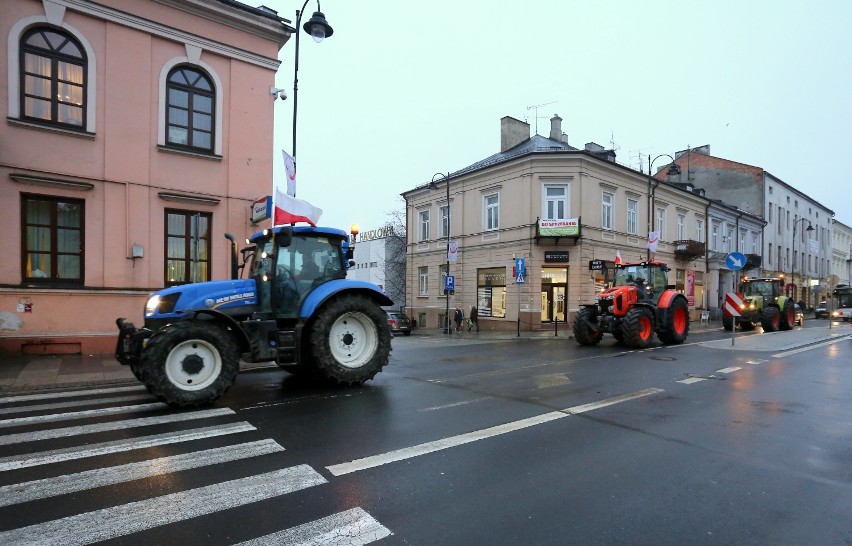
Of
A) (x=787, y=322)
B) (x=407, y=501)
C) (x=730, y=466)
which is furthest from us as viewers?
(x=787, y=322)

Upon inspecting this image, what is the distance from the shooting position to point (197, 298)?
682cm

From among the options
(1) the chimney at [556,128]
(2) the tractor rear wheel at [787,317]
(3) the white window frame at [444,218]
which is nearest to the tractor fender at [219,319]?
(3) the white window frame at [444,218]

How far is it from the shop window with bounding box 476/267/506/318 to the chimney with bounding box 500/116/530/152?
8.66 meters

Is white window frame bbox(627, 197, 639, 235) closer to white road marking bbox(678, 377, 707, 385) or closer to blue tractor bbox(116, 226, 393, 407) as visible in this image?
white road marking bbox(678, 377, 707, 385)

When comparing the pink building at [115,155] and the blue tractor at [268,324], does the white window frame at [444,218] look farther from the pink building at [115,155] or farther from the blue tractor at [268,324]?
the blue tractor at [268,324]

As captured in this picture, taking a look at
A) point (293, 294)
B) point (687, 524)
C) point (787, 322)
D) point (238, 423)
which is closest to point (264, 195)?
point (293, 294)

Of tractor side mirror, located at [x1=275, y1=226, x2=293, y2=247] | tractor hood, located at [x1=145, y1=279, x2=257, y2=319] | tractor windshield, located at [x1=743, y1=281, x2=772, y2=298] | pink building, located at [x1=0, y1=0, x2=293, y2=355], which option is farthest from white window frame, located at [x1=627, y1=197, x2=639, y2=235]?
tractor hood, located at [x1=145, y1=279, x2=257, y2=319]

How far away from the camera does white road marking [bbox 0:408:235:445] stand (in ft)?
17.2

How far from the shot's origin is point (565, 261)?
24.5 meters

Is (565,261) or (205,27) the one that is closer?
(205,27)

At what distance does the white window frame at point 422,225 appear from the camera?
106 ft

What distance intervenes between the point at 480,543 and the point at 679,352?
1215 cm

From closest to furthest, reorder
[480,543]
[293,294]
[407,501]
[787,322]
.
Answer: [480,543] < [407,501] < [293,294] < [787,322]

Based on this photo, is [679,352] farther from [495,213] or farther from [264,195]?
[495,213]
